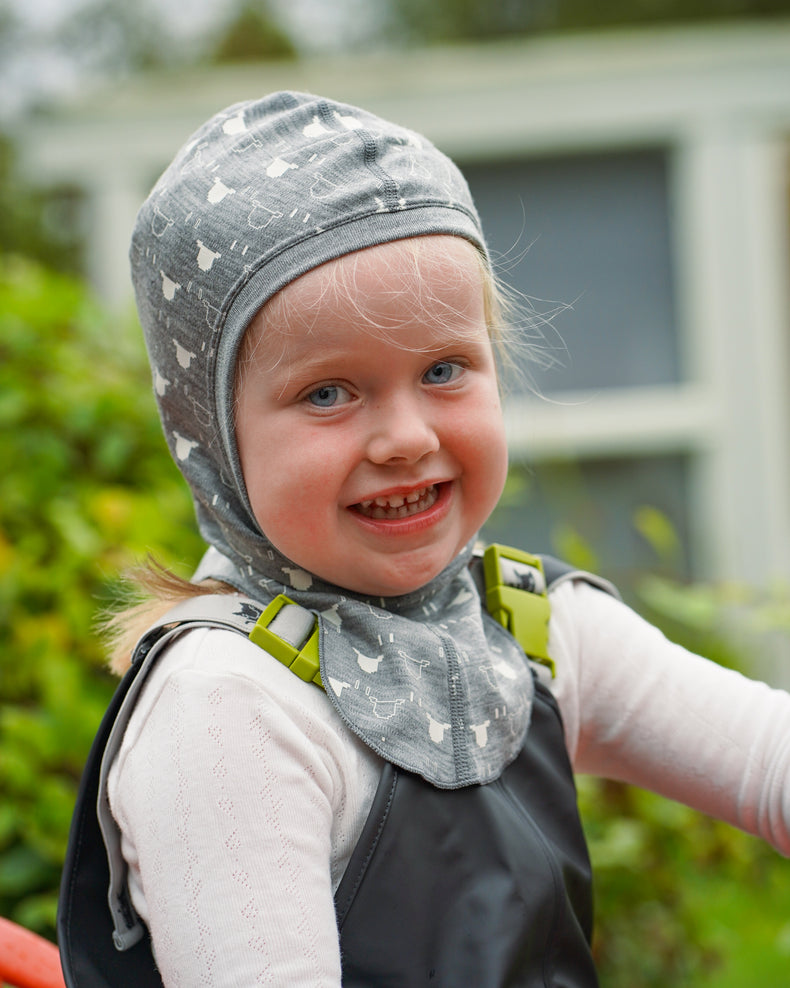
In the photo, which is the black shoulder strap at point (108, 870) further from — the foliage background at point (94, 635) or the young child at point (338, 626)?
the foliage background at point (94, 635)

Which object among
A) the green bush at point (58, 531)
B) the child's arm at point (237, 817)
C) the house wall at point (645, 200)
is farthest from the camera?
the house wall at point (645, 200)

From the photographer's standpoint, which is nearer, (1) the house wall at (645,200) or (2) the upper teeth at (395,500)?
(2) the upper teeth at (395,500)

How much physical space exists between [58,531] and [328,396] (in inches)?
57.2

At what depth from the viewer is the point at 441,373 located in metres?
1.23

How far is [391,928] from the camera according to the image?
44.3 inches

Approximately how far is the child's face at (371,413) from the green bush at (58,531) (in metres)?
0.88

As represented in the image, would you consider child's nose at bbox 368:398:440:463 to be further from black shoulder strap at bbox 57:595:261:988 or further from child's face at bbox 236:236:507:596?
black shoulder strap at bbox 57:595:261:988

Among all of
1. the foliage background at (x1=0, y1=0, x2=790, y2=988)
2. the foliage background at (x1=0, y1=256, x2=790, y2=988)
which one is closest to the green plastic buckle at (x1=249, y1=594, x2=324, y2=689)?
the foliage background at (x1=0, y1=0, x2=790, y2=988)

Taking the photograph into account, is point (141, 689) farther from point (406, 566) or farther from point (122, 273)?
point (122, 273)

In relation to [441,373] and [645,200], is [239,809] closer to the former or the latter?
[441,373]

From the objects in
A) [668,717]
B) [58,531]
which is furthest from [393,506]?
[58,531]

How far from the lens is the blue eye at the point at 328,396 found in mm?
1173

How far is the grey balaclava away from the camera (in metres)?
1.16

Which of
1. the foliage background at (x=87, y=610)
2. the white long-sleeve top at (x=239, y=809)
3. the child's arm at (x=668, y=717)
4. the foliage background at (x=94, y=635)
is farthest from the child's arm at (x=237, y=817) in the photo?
the foliage background at (x=87, y=610)
